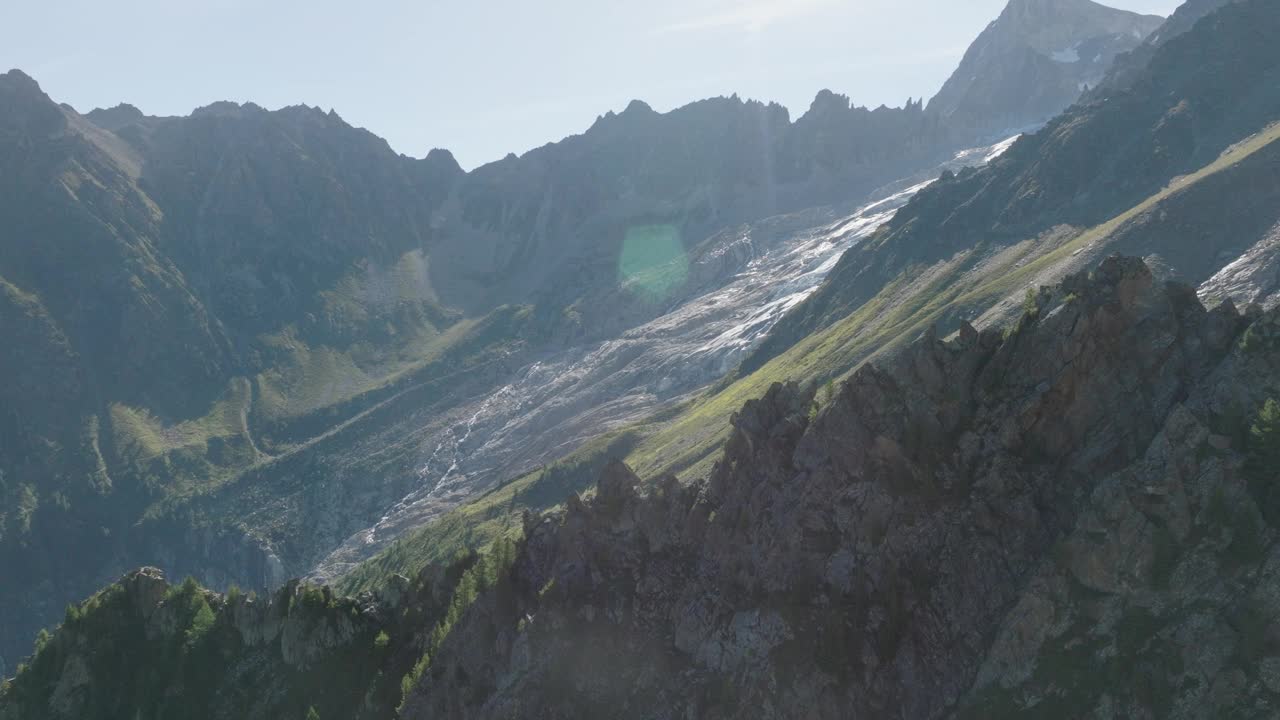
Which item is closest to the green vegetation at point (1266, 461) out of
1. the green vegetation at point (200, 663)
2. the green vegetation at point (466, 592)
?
the green vegetation at point (466, 592)

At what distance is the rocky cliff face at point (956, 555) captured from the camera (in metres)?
45.4

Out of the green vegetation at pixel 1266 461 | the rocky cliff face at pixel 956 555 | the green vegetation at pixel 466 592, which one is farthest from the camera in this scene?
the green vegetation at pixel 466 592

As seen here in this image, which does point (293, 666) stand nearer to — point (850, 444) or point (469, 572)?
point (469, 572)

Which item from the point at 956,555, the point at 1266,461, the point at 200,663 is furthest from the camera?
the point at 200,663

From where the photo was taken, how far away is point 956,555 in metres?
53.8

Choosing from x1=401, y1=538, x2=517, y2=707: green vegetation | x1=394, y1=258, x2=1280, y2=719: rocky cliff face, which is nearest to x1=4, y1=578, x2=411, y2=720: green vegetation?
x1=401, y1=538, x2=517, y2=707: green vegetation

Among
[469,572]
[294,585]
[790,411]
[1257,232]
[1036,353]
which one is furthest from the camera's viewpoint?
[1257,232]

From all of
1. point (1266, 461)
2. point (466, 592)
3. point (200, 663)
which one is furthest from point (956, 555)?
point (200, 663)

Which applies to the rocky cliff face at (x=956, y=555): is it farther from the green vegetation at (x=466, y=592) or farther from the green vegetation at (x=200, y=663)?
the green vegetation at (x=200, y=663)

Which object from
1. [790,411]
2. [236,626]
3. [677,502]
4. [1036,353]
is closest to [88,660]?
[236,626]

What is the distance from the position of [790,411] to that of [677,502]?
11111 mm

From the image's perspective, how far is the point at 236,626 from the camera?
3501 inches

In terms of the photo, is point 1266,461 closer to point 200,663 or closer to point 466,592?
point 466,592

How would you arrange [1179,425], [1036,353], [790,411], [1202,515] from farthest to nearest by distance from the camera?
[790,411] → [1036,353] → [1179,425] → [1202,515]
